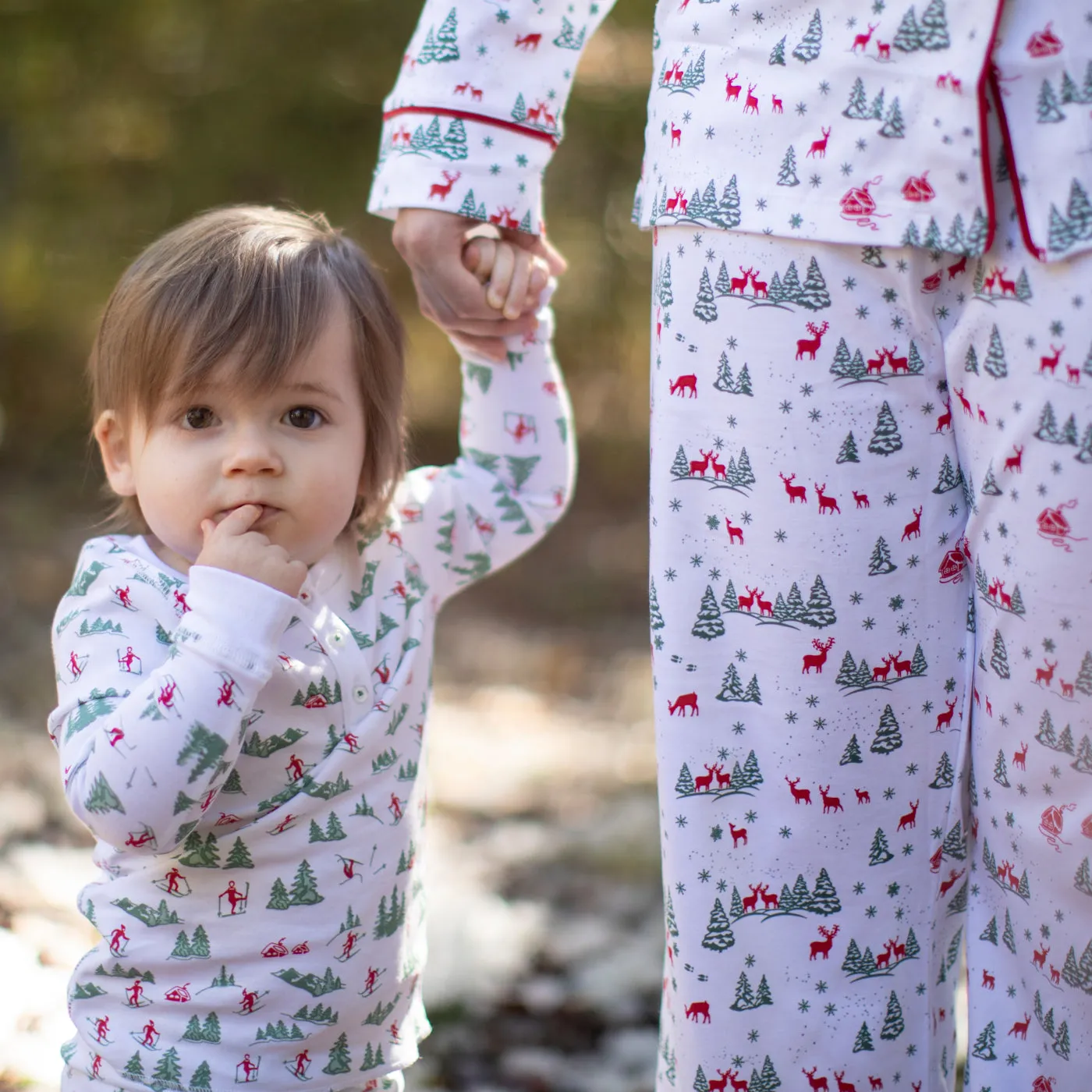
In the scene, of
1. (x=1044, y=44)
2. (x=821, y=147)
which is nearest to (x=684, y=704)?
(x=821, y=147)

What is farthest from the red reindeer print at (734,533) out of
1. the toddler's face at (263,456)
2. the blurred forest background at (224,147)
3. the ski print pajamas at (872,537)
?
the blurred forest background at (224,147)

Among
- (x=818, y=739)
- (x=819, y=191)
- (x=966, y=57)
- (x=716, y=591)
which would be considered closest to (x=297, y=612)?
(x=716, y=591)

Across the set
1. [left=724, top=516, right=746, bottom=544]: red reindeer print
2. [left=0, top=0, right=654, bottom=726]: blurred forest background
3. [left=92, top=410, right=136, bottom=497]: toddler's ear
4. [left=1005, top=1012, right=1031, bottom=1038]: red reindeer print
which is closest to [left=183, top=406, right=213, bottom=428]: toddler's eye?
[left=92, top=410, right=136, bottom=497]: toddler's ear

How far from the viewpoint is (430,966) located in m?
1.98

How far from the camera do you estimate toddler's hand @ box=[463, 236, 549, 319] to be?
4.34ft

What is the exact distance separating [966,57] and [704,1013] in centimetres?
84

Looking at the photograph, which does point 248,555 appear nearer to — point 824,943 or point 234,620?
point 234,620

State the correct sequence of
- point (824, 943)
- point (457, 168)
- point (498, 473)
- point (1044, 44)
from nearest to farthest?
point (1044, 44)
point (824, 943)
point (457, 168)
point (498, 473)

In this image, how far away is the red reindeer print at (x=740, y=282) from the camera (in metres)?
1.06

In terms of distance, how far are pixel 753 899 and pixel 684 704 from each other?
18 centimetres

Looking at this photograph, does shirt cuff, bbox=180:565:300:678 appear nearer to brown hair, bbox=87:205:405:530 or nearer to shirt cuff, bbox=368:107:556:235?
brown hair, bbox=87:205:405:530

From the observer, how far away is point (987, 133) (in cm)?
94

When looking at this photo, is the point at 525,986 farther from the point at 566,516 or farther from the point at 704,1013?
the point at 566,516

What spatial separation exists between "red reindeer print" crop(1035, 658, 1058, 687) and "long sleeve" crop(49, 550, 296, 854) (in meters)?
0.63
